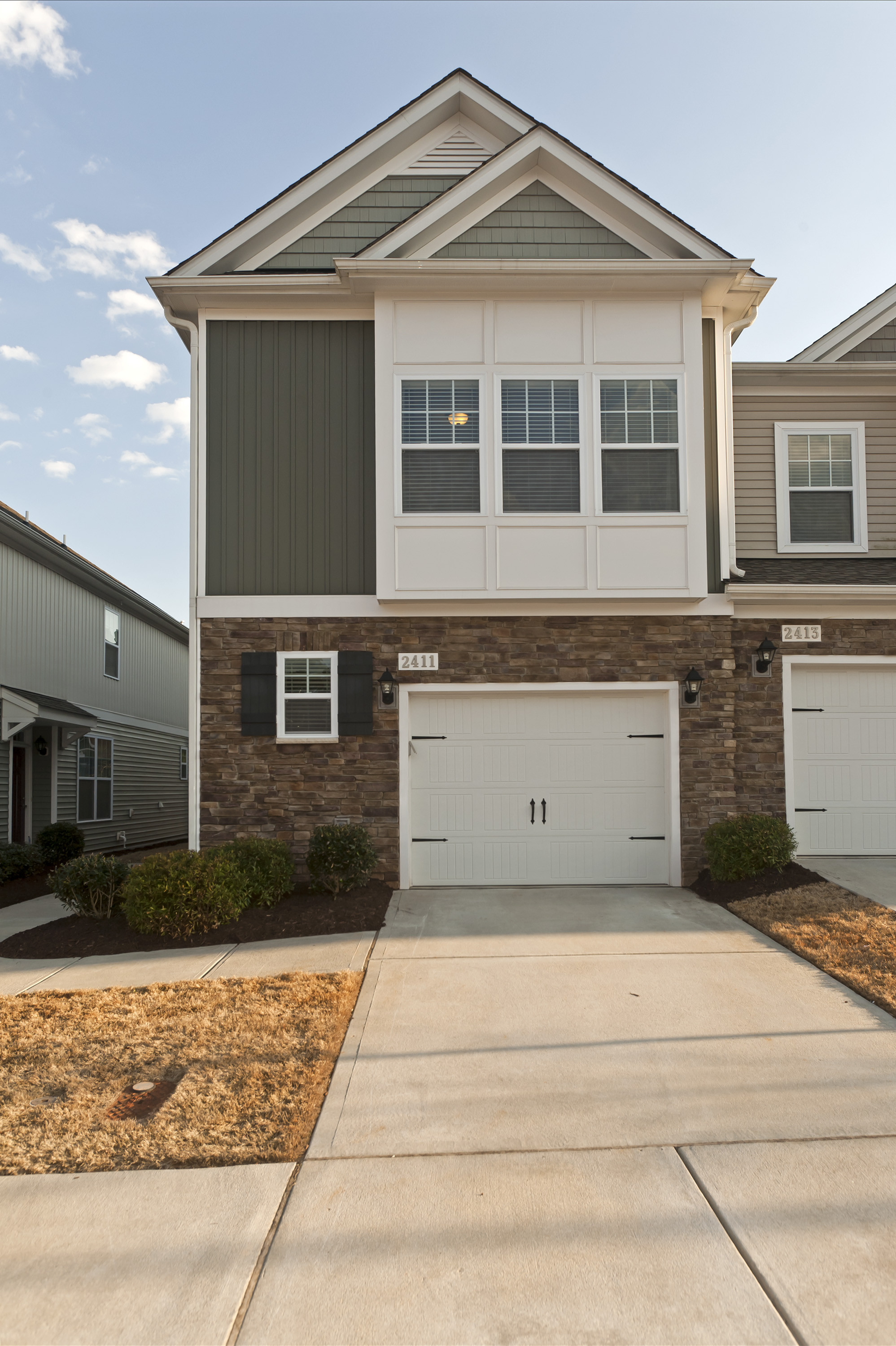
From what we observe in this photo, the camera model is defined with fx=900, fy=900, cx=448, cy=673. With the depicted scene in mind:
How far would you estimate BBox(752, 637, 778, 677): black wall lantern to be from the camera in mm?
9812

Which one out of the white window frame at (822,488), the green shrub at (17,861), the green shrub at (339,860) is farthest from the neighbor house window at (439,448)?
the green shrub at (17,861)

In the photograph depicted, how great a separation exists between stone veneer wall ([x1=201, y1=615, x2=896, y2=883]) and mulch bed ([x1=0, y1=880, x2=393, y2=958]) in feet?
3.39

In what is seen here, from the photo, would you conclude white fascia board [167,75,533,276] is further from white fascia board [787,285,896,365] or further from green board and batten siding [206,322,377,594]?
white fascia board [787,285,896,365]

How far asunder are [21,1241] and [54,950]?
189 inches

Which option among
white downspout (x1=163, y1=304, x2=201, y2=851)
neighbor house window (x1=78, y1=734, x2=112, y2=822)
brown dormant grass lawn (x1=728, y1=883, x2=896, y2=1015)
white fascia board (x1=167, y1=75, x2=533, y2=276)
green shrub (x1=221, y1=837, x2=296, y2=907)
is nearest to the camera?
brown dormant grass lawn (x1=728, y1=883, x2=896, y2=1015)

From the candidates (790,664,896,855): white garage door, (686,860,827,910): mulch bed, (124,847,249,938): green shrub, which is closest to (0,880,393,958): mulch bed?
(124,847,249,938): green shrub

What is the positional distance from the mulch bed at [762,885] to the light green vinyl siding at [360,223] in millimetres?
7875

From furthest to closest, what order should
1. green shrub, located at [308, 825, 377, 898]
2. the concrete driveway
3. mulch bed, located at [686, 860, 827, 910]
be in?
green shrub, located at [308, 825, 377, 898] → mulch bed, located at [686, 860, 827, 910] → the concrete driveway

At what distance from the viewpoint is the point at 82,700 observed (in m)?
17.2

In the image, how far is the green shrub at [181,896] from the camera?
25.5 feet

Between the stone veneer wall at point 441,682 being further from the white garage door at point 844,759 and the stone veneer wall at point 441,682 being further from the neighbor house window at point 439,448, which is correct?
the neighbor house window at point 439,448

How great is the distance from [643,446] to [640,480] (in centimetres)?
37

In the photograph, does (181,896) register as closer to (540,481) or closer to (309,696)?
(309,696)

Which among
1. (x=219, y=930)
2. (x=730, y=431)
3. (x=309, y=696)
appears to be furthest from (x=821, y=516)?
(x=219, y=930)
